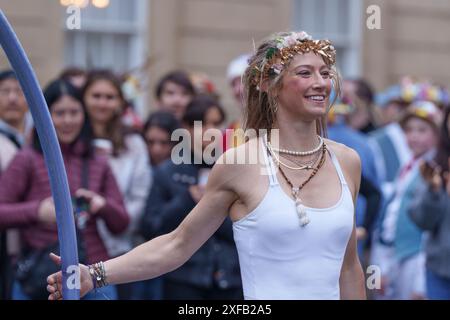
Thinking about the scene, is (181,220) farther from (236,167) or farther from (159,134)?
A: (236,167)

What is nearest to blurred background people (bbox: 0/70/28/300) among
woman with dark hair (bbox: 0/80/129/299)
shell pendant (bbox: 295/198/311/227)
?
woman with dark hair (bbox: 0/80/129/299)

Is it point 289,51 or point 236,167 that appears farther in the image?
point 289,51

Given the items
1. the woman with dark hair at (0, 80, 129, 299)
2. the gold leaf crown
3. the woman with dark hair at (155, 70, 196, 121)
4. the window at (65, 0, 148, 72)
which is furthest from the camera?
the window at (65, 0, 148, 72)

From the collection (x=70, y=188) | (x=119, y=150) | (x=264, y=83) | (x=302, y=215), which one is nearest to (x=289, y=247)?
(x=302, y=215)

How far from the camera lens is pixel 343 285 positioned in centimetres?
500

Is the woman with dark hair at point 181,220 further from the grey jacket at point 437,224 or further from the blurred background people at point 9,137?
the grey jacket at point 437,224

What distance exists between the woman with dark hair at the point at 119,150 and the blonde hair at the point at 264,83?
235cm

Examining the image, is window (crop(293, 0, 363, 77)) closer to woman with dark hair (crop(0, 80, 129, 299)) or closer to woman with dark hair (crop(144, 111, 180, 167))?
woman with dark hair (crop(144, 111, 180, 167))

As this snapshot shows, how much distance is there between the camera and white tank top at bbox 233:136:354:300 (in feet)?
15.4

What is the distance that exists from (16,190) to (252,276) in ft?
8.07

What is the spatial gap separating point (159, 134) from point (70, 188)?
4.68 ft

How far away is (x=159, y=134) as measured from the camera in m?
8.20

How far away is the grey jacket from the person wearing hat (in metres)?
0.29
